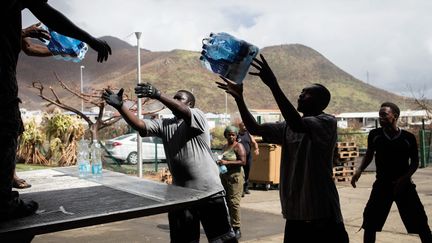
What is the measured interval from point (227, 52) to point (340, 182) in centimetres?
1053

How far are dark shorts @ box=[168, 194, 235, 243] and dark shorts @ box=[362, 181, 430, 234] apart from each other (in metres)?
2.01

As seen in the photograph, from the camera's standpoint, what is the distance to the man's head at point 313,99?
352 centimetres

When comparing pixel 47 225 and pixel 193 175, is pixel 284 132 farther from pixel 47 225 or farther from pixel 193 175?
pixel 47 225

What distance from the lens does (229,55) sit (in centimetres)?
339

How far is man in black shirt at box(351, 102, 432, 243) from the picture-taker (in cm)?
507

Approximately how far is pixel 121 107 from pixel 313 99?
159 centimetres

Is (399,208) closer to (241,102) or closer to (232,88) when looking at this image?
(241,102)

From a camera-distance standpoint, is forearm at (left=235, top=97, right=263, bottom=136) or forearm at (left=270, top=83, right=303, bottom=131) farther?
forearm at (left=235, top=97, right=263, bottom=136)

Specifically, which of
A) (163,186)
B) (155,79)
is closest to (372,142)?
(163,186)

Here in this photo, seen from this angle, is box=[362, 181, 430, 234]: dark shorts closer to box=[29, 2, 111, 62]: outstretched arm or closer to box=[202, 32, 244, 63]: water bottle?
box=[202, 32, 244, 63]: water bottle

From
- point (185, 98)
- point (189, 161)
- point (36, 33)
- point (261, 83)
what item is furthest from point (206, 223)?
point (261, 83)

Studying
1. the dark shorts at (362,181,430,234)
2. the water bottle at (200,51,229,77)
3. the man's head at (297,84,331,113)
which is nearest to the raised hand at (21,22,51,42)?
the water bottle at (200,51,229,77)

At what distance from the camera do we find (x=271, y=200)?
32.4 feet

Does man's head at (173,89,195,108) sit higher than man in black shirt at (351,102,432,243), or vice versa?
man's head at (173,89,195,108)
